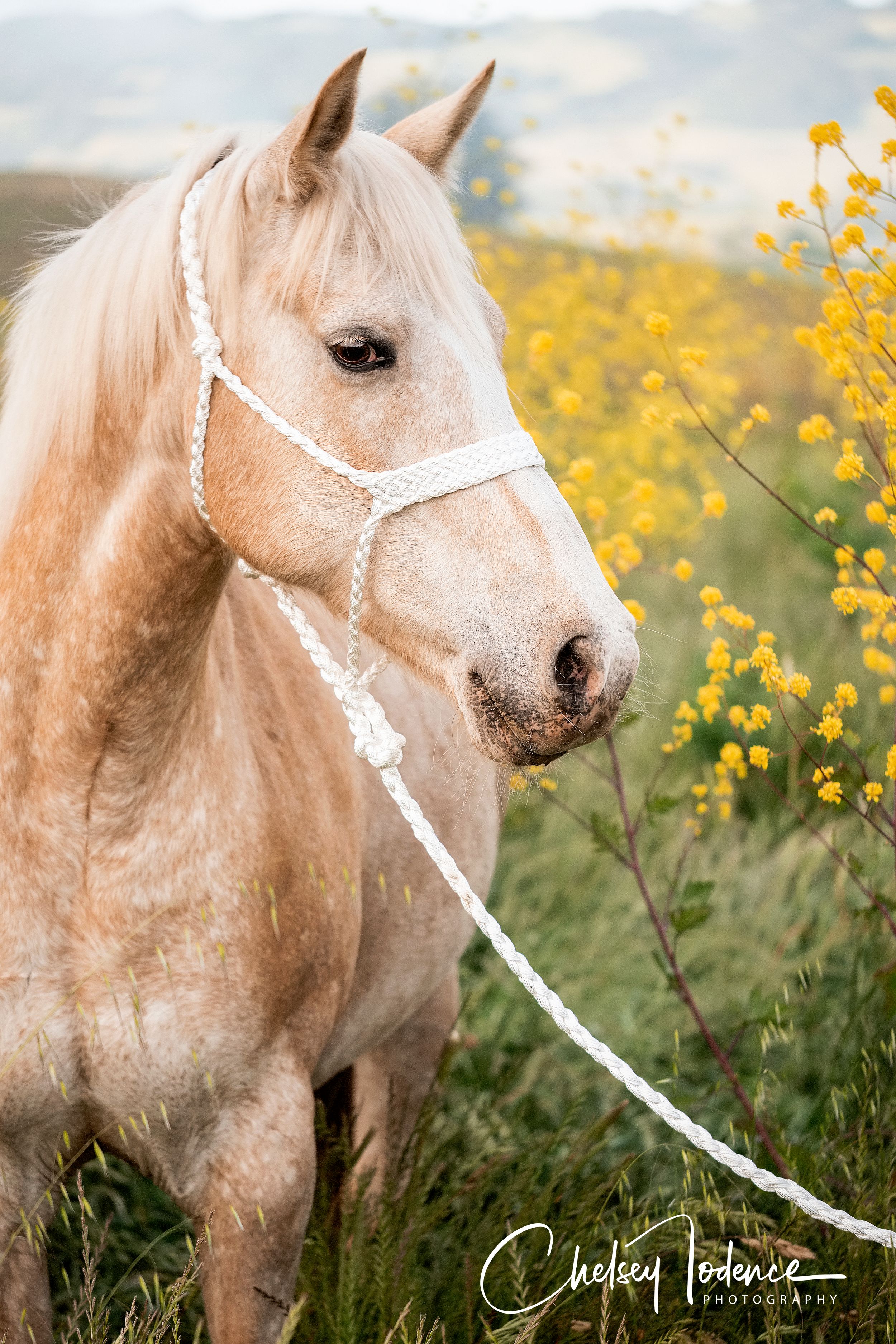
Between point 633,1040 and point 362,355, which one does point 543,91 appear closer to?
point 633,1040

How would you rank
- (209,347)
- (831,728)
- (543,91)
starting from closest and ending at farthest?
(209,347), (831,728), (543,91)

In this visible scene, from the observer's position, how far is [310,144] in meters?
1.33

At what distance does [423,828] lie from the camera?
1403 millimetres

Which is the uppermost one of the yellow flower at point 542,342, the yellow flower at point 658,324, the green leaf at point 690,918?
the yellow flower at point 658,324

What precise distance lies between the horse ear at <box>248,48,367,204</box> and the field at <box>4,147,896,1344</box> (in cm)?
74

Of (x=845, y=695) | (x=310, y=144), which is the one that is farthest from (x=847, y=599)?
(x=310, y=144)

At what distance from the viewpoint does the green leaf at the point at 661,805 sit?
230 centimetres

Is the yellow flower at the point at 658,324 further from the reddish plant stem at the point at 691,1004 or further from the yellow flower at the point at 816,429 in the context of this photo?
the reddish plant stem at the point at 691,1004

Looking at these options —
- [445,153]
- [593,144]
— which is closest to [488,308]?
[445,153]

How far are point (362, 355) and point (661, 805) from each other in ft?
4.61

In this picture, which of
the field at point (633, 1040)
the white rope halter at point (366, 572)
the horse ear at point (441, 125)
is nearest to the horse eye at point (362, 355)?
the white rope halter at point (366, 572)

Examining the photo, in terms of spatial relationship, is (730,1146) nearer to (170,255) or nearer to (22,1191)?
(22,1191)

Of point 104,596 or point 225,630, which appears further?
point 225,630

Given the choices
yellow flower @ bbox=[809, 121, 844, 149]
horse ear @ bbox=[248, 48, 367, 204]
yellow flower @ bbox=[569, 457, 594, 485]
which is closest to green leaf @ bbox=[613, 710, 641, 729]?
yellow flower @ bbox=[569, 457, 594, 485]
